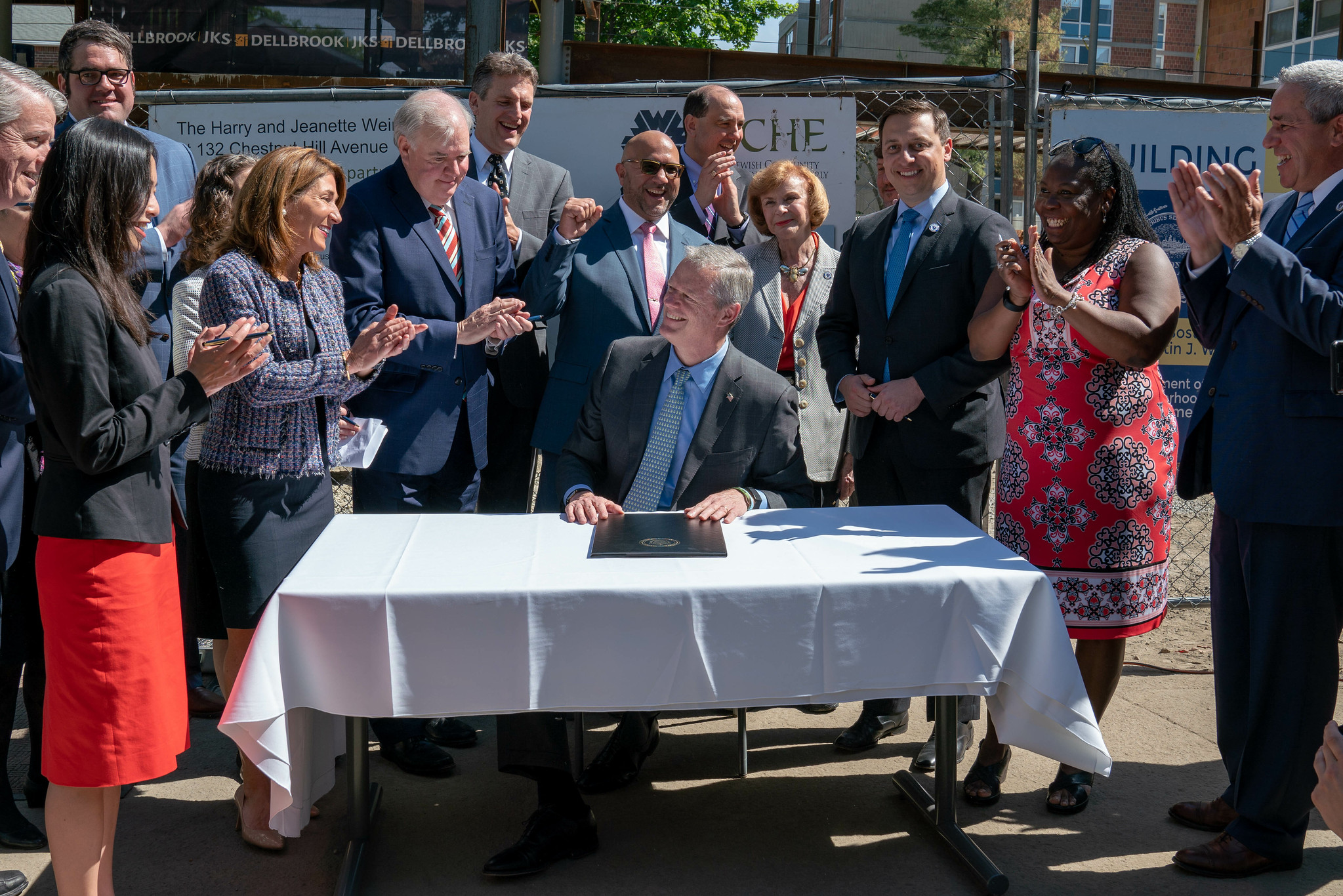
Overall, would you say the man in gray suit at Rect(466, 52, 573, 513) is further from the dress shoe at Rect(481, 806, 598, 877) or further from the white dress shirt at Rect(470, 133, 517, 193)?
the dress shoe at Rect(481, 806, 598, 877)

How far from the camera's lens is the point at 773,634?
2.45m

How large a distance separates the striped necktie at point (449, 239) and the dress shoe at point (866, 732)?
2.11 meters

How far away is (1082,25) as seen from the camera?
39.2 metres

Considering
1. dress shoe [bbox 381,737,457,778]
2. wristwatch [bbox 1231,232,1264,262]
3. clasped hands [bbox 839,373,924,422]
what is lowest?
dress shoe [bbox 381,737,457,778]

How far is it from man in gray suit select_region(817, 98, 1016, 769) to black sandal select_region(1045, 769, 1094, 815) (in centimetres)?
33

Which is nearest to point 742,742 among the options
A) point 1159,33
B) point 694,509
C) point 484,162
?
point 694,509

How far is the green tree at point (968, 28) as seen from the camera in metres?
30.2

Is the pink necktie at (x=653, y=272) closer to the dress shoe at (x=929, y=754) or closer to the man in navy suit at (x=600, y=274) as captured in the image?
the man in navy suit at (x=600, y=274)

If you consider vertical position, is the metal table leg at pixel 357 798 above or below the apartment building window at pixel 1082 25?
below

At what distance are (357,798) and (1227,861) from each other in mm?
2347

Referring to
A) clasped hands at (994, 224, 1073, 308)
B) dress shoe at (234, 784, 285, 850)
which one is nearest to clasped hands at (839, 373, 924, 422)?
clasped hands at (994, 224, 1073, 308)

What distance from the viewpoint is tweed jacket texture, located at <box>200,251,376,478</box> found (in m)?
2.92

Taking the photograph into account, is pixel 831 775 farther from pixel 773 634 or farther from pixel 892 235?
pixel 892 235

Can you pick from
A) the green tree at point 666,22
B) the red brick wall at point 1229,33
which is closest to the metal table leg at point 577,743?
the green tree at point 666,22
